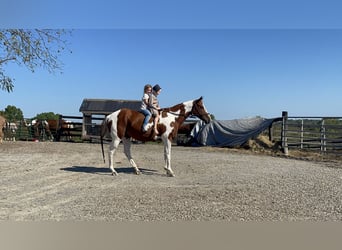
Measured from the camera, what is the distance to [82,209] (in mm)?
3984

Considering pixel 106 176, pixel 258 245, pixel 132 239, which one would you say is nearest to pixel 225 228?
pixel 258 245

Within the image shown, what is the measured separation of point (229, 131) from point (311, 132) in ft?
11.5

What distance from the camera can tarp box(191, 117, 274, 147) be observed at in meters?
13.2

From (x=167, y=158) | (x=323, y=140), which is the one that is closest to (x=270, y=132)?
(x=323, y=140)

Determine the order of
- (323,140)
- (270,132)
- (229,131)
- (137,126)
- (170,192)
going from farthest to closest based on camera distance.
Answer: (229,131) → (270,132) → (323,140) → (137,126) → (170,192)

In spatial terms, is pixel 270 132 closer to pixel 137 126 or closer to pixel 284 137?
pixel 284 137

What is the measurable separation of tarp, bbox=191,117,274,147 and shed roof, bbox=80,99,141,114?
48.5 feet

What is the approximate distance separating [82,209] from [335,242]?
2791 mm

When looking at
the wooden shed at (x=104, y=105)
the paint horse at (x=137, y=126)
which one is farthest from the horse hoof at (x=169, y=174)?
the wooden shed at (x=104, y=105)

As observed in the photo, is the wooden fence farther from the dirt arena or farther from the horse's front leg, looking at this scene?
the horse's front leg

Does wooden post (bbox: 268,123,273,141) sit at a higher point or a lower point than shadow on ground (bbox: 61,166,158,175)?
higher

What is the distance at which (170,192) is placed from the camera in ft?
16.6

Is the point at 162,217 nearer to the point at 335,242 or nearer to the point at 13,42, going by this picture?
the point at 335,242

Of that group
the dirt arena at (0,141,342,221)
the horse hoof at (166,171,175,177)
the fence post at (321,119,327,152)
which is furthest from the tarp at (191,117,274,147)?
the horse hoof at (166,171,175,177)
